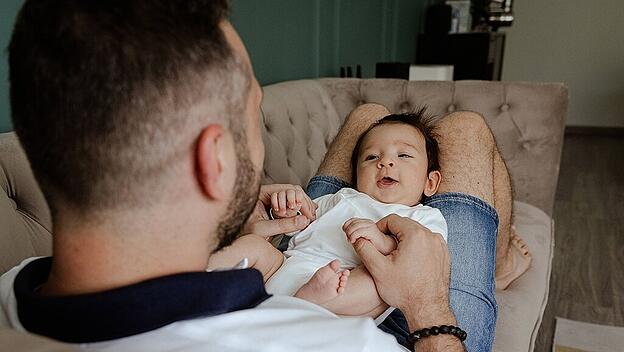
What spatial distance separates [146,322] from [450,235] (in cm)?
96

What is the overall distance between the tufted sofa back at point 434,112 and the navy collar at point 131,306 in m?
1.33

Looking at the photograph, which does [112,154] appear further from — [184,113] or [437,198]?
[437,198]

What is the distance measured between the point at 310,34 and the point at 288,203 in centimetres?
174

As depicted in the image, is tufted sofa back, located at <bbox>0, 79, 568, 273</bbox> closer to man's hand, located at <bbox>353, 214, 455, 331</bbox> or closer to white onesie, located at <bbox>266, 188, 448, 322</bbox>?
white onesie, located at <bbox>266, 188, 448, 322</bbox>

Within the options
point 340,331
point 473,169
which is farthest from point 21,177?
point 473,169

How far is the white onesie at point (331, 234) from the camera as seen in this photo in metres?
1.25

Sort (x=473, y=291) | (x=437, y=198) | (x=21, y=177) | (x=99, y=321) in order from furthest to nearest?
(x=437, y=198)
(x=473, y=291)
(x=21, y=177)
(x=99, y=321)

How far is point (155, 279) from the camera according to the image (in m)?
0.64

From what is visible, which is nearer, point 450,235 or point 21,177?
point 21,177

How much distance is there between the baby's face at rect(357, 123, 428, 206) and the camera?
4.92 feet

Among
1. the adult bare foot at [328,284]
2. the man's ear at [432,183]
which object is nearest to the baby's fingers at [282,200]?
the adult bare foot at [328,284]

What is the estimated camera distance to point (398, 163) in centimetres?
151

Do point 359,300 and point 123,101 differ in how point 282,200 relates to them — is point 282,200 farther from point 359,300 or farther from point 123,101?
point 123,101

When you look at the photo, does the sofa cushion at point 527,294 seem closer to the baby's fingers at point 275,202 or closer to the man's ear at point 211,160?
the baby's fingers at point 275,202
